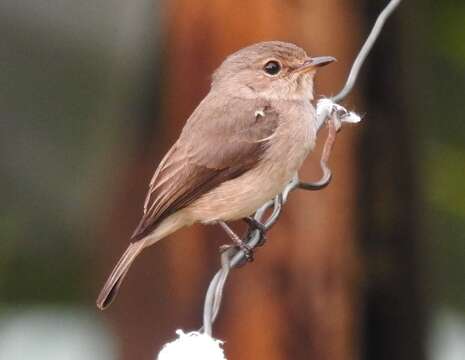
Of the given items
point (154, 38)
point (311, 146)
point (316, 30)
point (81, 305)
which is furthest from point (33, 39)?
point (311, 146)

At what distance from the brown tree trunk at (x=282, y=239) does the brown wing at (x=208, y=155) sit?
112 cm

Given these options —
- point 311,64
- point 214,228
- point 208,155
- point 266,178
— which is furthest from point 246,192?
point 214,228

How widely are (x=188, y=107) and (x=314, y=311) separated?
132 cm

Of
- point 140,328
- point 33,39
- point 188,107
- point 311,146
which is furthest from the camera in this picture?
point 33,39

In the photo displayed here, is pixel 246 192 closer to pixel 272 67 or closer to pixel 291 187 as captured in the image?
pixel 291 187

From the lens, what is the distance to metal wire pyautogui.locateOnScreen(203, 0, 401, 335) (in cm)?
493

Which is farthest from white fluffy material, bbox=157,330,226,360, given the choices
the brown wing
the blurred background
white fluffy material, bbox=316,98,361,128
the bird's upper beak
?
the blurred background

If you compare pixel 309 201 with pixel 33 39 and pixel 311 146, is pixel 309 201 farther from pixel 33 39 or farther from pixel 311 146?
pixel 33 39

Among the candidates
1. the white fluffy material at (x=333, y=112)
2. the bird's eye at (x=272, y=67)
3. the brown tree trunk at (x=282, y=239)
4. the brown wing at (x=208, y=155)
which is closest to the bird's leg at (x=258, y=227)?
the brown wing at (x=208, y=155)

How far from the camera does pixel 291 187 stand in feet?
19.0

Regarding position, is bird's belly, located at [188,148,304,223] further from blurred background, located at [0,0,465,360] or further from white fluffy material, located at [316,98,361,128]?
blurred background, located at [0,0,465,360]

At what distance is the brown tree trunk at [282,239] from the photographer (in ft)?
25.6

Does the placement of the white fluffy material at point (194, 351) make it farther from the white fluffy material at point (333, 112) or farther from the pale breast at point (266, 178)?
the pale breast at point (266, 178)

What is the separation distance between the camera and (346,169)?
804 cm
